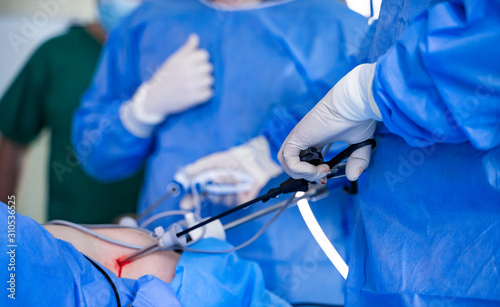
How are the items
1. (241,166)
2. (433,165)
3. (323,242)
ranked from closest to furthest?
1. (433,165)
2. (323,242)
3. (241,166)

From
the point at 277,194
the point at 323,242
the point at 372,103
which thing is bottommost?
the point at 323,242

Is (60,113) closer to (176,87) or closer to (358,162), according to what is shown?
(176,87)

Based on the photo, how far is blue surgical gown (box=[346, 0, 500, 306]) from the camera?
53cm

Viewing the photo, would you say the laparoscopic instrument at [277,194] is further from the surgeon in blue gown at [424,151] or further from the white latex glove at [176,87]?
the white latex glove at [176,87]

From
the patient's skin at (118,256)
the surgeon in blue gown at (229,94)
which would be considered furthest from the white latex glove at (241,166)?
the patient's skin at (118,256)

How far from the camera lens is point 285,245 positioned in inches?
40.3

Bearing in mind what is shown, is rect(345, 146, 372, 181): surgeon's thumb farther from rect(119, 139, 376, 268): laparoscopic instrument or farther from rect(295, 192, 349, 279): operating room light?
rect(295, 192, 349, 279): operating room light

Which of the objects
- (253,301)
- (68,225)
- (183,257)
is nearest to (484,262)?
(253,301)

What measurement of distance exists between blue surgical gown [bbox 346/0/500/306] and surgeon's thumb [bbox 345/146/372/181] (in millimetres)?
22

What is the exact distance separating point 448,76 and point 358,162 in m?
0.19

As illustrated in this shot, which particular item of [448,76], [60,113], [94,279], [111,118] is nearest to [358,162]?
[448,76]

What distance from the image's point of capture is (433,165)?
2.11 feet

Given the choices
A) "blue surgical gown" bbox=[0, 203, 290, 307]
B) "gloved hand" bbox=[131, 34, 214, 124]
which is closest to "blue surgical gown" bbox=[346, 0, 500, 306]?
"blue surgical gown" bbox=[0, 203, 290, 307]

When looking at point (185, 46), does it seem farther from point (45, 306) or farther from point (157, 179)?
point (45, 306)
